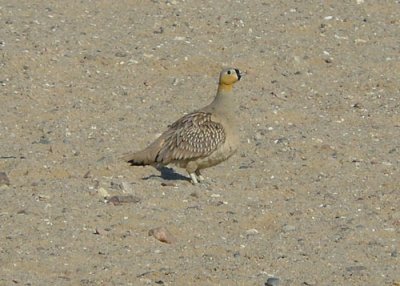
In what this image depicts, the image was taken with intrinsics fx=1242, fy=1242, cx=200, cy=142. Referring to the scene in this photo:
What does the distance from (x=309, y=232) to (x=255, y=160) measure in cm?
199

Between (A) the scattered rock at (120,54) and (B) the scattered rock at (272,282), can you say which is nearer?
(B) the scattered rock at (272,282)

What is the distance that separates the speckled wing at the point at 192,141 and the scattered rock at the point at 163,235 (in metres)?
1.52

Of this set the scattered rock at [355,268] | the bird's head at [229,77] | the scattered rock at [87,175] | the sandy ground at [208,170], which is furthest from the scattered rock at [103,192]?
the scattered rock at [355,268]

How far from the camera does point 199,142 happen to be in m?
10.4

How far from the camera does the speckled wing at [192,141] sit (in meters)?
10.3

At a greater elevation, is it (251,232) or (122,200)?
(251,232)

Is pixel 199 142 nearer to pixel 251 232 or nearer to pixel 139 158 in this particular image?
pixel 139 158

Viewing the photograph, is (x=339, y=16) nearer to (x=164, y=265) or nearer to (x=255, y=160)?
(x=255, y=160)

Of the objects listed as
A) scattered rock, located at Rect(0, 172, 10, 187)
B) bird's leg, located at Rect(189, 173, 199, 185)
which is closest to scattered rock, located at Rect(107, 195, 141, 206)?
bird's leg, located at Rect(189, 173, 199, 185)

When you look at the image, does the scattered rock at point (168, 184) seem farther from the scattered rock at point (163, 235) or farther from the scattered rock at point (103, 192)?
the scattered rock at point (163, 235)

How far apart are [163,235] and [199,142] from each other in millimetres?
1661

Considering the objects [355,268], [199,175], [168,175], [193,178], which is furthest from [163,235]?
[168,175]

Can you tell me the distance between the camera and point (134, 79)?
44.0 ft

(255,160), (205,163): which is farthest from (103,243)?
(255,160)
